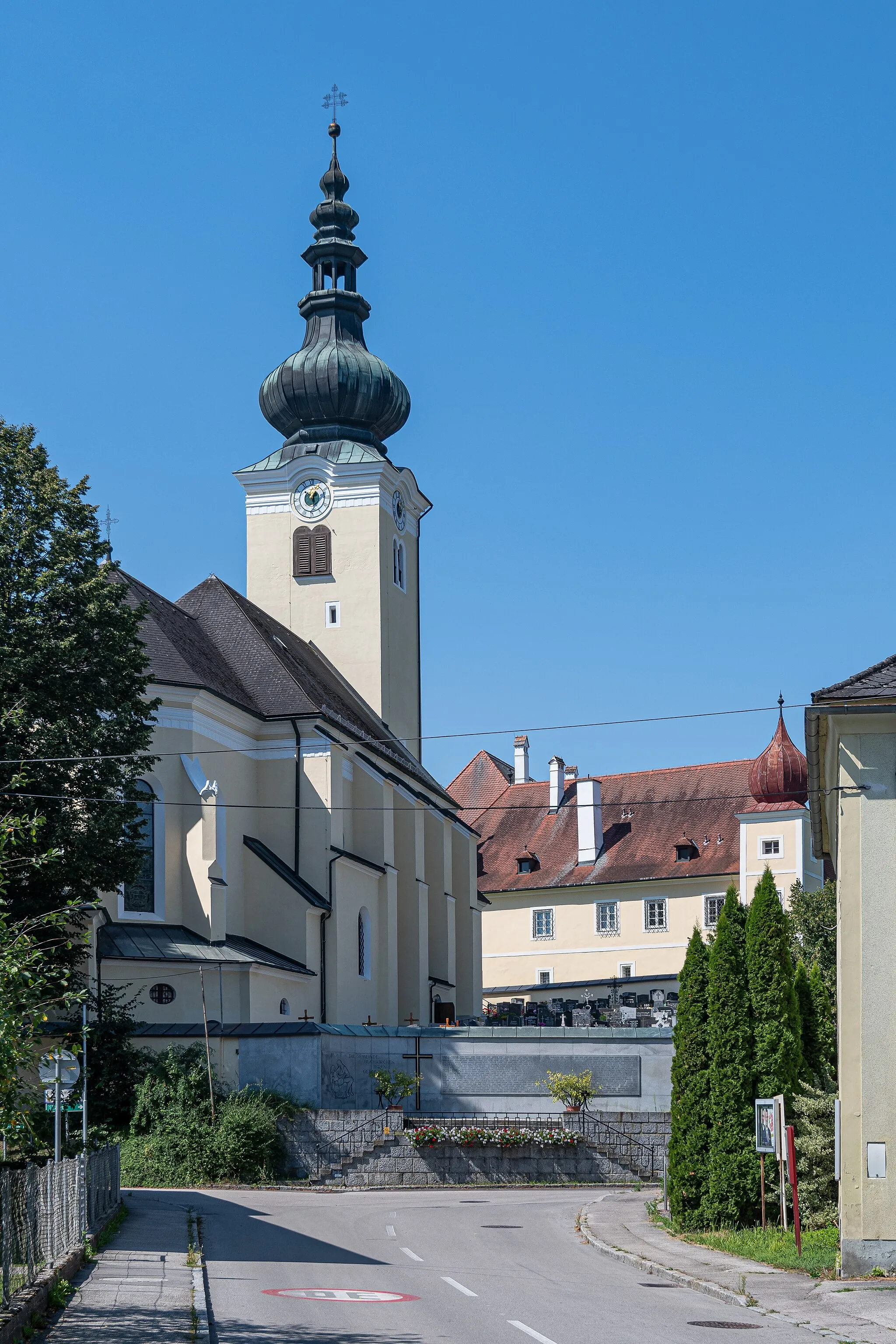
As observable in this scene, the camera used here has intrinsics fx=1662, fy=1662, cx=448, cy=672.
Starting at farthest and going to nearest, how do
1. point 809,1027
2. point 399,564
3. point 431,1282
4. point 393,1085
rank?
1. point 399,564
2. point 393,1085
3. point 809,1027
4. point 431,1282

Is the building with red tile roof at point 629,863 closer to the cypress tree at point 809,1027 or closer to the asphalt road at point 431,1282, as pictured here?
the asphalt road at point 431,1282

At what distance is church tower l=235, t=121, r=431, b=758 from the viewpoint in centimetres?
5709

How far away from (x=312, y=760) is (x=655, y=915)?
30.3 metres

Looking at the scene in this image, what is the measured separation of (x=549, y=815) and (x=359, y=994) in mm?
34011

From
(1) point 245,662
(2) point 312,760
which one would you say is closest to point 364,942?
(2) point 312,760

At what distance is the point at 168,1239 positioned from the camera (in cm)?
2027

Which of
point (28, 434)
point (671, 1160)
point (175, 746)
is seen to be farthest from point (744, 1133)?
point (175, 746)

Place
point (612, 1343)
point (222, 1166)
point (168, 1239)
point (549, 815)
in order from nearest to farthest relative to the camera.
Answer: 1. point (612, 1343)
2. point (168, 1239)
3. point (222, 1166)
4. point (549, 815)

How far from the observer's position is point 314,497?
57469 mm

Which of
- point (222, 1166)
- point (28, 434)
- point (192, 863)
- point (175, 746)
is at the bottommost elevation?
point (222, 1166)

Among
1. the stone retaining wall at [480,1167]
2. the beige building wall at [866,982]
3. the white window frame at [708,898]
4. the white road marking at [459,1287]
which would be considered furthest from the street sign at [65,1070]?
the white window frame at [708,898]

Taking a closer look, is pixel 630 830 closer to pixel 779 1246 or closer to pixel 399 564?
pixel 399 564

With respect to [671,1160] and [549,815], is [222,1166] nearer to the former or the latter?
[671,1160]

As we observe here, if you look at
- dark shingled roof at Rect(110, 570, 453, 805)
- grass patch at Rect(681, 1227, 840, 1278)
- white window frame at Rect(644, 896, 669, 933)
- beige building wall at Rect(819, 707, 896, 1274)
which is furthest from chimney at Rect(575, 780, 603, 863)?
beige building wall at Rect(819, 707, 896, 1274)
